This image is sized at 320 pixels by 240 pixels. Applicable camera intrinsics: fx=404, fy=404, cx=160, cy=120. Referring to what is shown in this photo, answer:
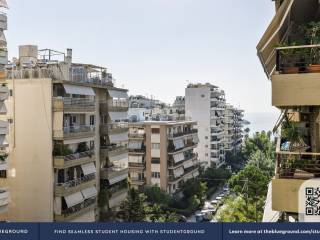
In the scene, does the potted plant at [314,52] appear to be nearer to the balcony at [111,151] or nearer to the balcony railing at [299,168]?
the balcony railing at [299,168]

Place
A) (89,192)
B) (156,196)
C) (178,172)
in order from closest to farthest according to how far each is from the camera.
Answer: (89,192) < (156,196) < (178,172)

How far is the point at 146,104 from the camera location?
8231cm

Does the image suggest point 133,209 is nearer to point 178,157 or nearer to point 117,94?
point 117,94

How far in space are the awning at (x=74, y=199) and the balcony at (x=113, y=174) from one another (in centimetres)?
379

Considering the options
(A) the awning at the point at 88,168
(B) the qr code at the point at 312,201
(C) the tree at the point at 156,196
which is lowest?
(C) the tree at the point at 156,196

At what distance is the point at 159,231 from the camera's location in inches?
253

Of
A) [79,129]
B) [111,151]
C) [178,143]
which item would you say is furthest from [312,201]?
[178,143]

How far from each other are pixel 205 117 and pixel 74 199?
1803 inches

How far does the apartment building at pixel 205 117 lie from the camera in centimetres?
6656

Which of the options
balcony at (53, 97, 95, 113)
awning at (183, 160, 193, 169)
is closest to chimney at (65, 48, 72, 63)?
balcony at (53, 97, 95, 113)

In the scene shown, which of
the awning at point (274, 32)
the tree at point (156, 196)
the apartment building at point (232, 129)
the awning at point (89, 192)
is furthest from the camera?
the apartment building at point (232, 129)

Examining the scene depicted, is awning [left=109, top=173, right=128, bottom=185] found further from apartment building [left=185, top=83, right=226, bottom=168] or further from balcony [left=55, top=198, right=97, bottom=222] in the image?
apartment building [left=185, top=83, right=226, bottom=168]

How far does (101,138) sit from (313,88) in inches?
860

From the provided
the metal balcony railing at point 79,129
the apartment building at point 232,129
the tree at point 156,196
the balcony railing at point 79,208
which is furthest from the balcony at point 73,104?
the apartment building at point 232,129
